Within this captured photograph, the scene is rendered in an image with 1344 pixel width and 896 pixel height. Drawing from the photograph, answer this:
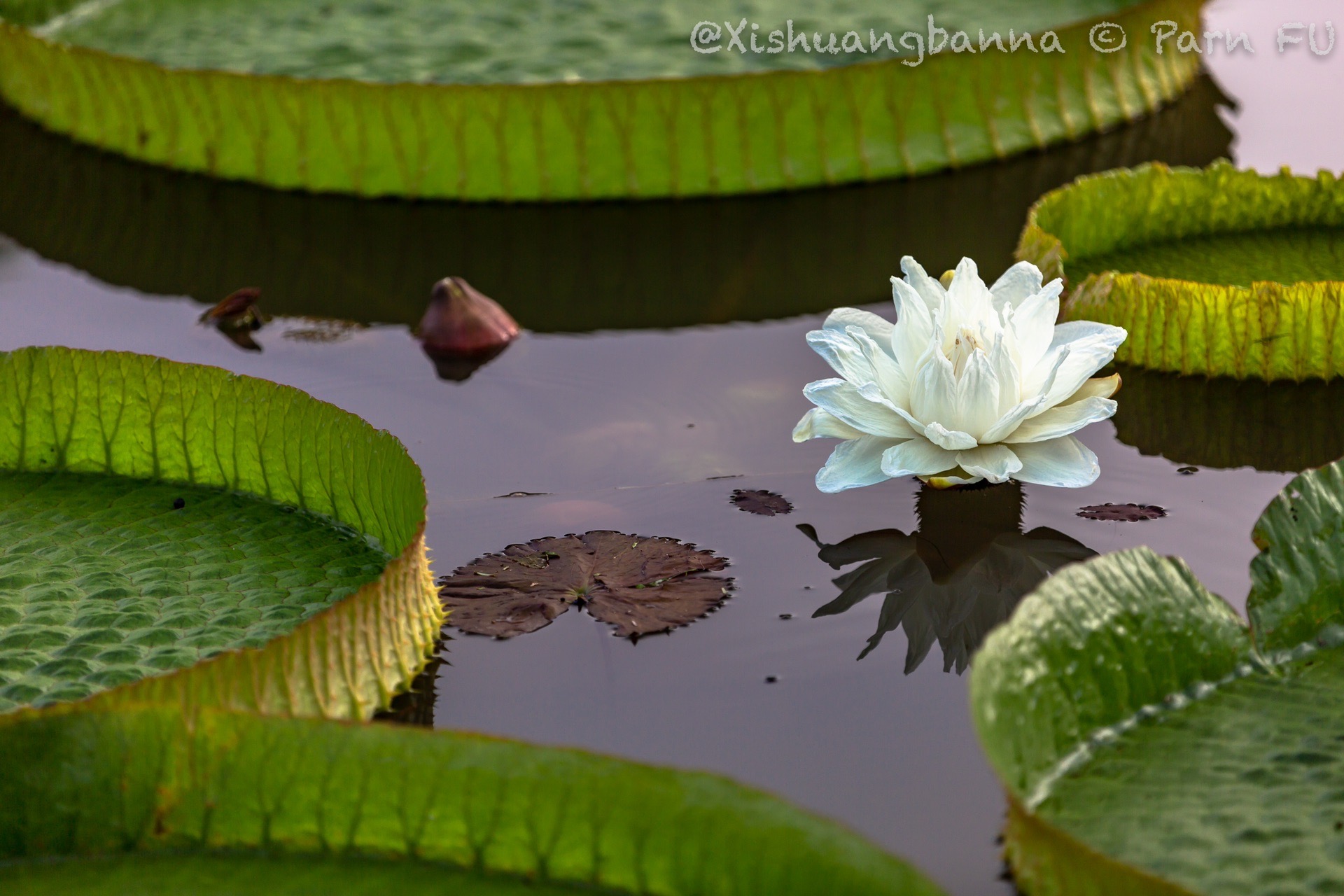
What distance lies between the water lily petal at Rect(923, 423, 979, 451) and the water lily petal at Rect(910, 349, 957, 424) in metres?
0.01

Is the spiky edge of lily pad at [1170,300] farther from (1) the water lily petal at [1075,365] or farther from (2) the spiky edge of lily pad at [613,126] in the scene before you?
(2) the spiky edge of lily pad at [613,126]

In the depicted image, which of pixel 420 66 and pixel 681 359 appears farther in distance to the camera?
pixel 420 66

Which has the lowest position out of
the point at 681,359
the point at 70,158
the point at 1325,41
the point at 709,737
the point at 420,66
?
the point at 709,737

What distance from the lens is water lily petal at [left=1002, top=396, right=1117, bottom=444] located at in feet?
4.44

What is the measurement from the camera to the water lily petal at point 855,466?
1.36 metres

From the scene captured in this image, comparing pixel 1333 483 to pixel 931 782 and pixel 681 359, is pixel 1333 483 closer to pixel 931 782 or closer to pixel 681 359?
pixel 931 782

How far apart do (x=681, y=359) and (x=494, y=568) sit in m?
0.60

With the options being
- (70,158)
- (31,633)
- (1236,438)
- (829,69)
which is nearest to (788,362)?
(1236,438)

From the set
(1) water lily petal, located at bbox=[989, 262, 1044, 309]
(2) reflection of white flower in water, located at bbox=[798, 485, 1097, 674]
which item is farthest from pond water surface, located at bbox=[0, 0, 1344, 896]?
(1) water lily petal, located at bbox=[989, 262, 1044, 309]

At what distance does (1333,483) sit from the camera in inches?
48.6

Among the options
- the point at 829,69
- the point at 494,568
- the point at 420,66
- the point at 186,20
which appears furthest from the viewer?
the point at 186,20

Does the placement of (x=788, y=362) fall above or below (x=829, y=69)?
below

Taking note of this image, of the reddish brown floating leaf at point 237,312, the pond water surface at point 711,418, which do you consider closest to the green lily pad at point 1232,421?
the pond water surface at point 711,418

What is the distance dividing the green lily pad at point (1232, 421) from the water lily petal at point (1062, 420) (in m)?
0.27
